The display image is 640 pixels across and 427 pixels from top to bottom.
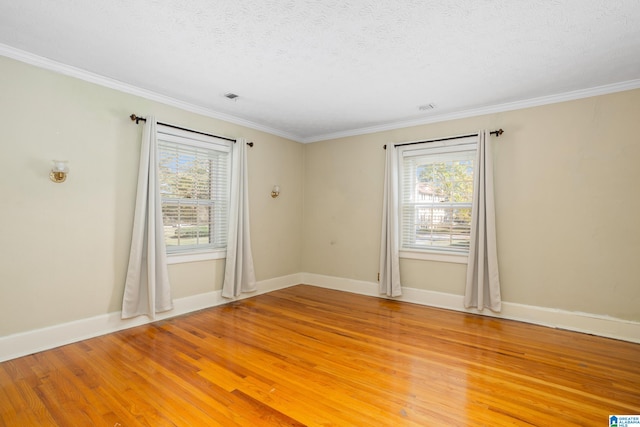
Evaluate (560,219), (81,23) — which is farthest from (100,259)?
(560,219)

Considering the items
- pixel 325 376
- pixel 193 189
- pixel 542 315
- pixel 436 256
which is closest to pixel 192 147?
pixel 193 189

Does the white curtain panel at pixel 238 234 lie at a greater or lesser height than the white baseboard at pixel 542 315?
greater

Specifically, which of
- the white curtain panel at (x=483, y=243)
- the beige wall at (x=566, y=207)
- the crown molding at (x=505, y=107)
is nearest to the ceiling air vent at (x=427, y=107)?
the crown molding at (x=505, y=107)

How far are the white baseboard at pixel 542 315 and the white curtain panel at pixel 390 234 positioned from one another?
→ 0.71ft

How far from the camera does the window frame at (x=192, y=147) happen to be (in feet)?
12.9

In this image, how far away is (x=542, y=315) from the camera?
3.78 m

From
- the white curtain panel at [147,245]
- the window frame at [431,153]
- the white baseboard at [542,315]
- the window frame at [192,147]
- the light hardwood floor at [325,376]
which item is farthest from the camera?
the window frame at [431,153]

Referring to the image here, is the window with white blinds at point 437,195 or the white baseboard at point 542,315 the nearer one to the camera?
the white baseboard at point 542,315

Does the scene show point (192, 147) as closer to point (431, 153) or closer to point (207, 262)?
point (207, 262)

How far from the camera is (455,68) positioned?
3.04m

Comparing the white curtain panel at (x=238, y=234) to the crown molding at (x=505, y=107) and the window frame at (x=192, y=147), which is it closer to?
the window frame at (x=192, y=147)

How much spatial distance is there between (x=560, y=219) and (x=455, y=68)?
2.19m

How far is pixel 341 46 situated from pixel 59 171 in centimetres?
280

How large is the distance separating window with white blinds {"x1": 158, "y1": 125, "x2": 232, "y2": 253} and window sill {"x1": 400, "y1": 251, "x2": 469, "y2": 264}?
273 centimetres
